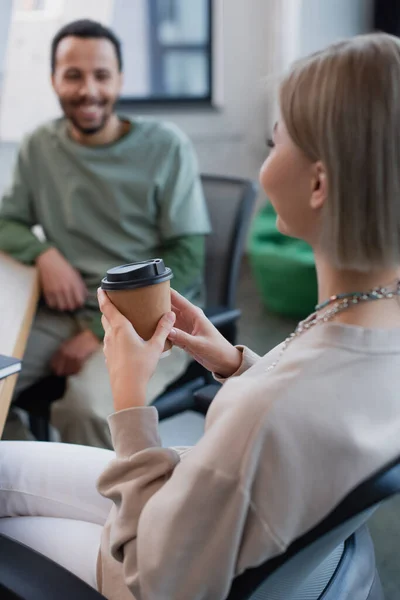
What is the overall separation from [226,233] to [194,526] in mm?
1220

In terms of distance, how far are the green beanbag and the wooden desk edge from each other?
1566mm

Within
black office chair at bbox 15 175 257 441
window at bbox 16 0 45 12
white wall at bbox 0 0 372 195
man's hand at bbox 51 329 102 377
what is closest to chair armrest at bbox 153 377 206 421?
black office chair at bbox 15 175 257 441

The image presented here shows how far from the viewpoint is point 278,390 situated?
2.32 ft

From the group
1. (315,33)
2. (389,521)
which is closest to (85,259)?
(389,521)

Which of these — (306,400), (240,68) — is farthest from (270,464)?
(240,68)

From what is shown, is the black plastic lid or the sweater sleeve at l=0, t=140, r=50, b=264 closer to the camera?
the black plastic lid

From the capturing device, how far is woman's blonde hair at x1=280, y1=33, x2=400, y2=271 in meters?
0.69

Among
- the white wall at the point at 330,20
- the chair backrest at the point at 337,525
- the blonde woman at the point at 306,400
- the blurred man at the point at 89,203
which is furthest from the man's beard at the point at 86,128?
the white wall at the point at 330,20

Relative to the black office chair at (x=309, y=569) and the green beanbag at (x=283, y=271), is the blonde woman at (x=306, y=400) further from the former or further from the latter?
the green beanbag at (x=283, y=271)

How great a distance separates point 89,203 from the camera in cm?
199

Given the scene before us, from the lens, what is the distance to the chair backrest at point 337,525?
64cm

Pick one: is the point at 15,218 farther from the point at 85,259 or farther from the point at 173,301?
the point at 173,301

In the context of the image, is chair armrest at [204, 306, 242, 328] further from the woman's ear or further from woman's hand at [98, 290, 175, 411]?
the woman's ear

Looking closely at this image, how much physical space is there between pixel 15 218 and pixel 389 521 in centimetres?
137
